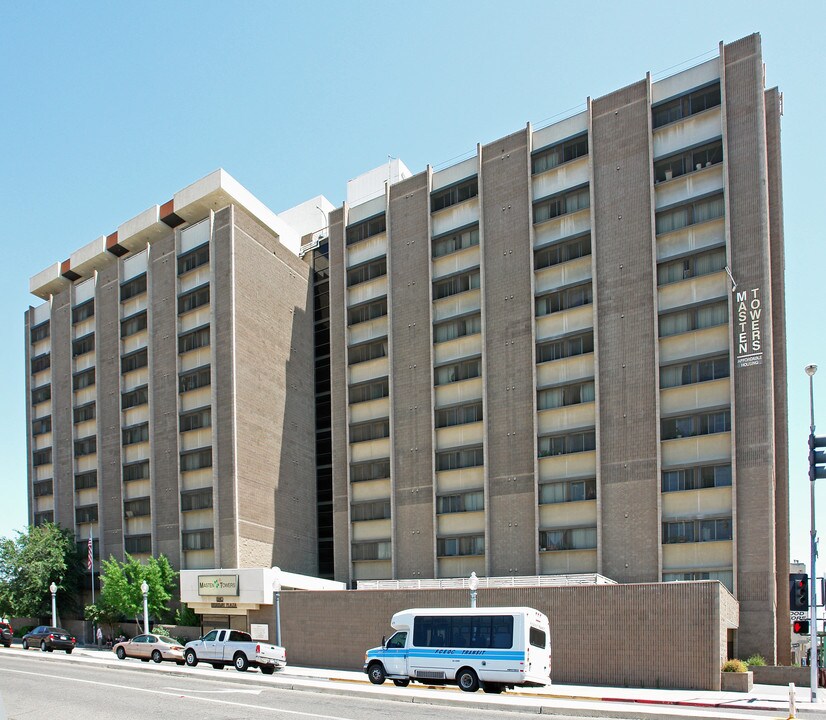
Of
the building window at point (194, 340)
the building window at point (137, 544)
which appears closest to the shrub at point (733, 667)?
the building window at point (194, 340)

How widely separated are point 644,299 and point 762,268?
6.40 metres

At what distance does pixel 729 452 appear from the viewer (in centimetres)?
4278

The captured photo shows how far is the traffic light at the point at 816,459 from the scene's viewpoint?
27938mm

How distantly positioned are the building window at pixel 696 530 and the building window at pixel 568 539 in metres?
4.37

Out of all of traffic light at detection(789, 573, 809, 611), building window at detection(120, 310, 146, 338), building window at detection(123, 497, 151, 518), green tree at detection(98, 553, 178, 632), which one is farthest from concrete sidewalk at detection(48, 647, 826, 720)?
building window at detection(120, 310, 146, 338)

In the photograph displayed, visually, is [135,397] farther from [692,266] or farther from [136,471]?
[692,266]

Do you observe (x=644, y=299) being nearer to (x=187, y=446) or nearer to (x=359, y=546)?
(x=359, y=546)

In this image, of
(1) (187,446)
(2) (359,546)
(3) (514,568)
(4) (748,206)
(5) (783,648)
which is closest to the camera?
(5) (783,648)

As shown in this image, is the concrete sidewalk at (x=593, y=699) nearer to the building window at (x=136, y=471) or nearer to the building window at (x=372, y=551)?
the building window at (x=372, y=551)

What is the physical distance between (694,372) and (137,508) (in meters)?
43.4

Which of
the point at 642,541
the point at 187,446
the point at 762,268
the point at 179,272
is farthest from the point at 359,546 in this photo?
the point at 762,268

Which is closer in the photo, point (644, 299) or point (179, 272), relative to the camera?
point (644, 299)

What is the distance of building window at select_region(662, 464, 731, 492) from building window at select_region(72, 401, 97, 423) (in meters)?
48.5

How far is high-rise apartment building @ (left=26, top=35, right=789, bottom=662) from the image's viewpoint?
43.8 m
